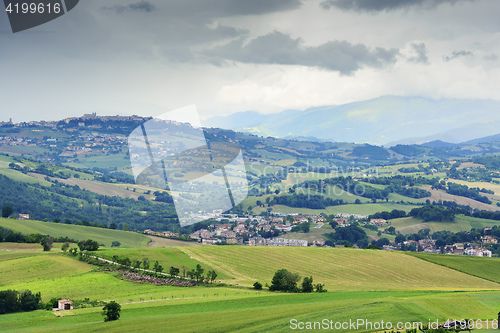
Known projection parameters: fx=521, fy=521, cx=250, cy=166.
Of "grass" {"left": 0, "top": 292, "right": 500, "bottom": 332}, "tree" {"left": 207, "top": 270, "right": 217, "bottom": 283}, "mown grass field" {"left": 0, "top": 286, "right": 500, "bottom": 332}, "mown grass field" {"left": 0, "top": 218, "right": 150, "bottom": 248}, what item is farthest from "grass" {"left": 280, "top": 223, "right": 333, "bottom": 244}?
"grass" {"left": 0, "top": 292, "right": 500, "bottom": 332}

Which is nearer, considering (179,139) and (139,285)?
(139,285)

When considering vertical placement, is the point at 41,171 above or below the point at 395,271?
above

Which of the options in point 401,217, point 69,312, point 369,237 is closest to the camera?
point 69,312

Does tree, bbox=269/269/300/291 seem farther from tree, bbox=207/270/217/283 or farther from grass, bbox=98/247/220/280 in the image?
grass, bbox=98/247/220/280

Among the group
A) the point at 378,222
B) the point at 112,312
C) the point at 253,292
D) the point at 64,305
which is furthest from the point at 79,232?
the point at 378,222

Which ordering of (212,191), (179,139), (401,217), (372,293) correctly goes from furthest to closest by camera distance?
1. (401,217)
2. (179,139)
3. (212,191)
4. (372,293)

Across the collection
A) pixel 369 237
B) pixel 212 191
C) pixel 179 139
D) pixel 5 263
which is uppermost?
pixel 179 139

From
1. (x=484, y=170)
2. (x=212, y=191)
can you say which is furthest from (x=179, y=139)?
(x=484, y=170)

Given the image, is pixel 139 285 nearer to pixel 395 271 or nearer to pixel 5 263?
pixel 5 263
